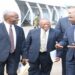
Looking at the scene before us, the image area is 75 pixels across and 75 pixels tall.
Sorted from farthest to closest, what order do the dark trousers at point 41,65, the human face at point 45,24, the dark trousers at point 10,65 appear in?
the dark trousers at point 41,65 < the human face at point 45,24 < the dark trousers at point 10,65

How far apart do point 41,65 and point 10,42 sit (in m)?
1.08

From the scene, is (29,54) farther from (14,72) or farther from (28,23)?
(28,23)

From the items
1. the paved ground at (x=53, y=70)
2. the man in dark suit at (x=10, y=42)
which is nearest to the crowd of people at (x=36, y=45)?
the man in dark suit at (x=10, y=42)

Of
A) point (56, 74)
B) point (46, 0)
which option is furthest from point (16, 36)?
point (46, 0)

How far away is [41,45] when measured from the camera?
24.5 ft

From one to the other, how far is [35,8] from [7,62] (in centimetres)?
4860

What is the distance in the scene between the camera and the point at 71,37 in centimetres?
667

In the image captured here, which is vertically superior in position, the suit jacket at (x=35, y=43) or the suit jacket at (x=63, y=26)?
the suit jacket at (x=63, y=26)

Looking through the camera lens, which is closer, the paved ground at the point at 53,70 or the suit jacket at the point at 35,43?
the paved ground at the point at 53,70

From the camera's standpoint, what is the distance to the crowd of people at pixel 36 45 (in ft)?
22.1

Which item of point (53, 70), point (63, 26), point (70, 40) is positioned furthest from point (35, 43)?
point (53, 70)

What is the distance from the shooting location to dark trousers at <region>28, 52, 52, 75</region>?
7555mm

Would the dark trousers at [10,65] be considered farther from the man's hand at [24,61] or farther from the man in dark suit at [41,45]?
the man in dark suit at [41,45]

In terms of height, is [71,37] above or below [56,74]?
above
